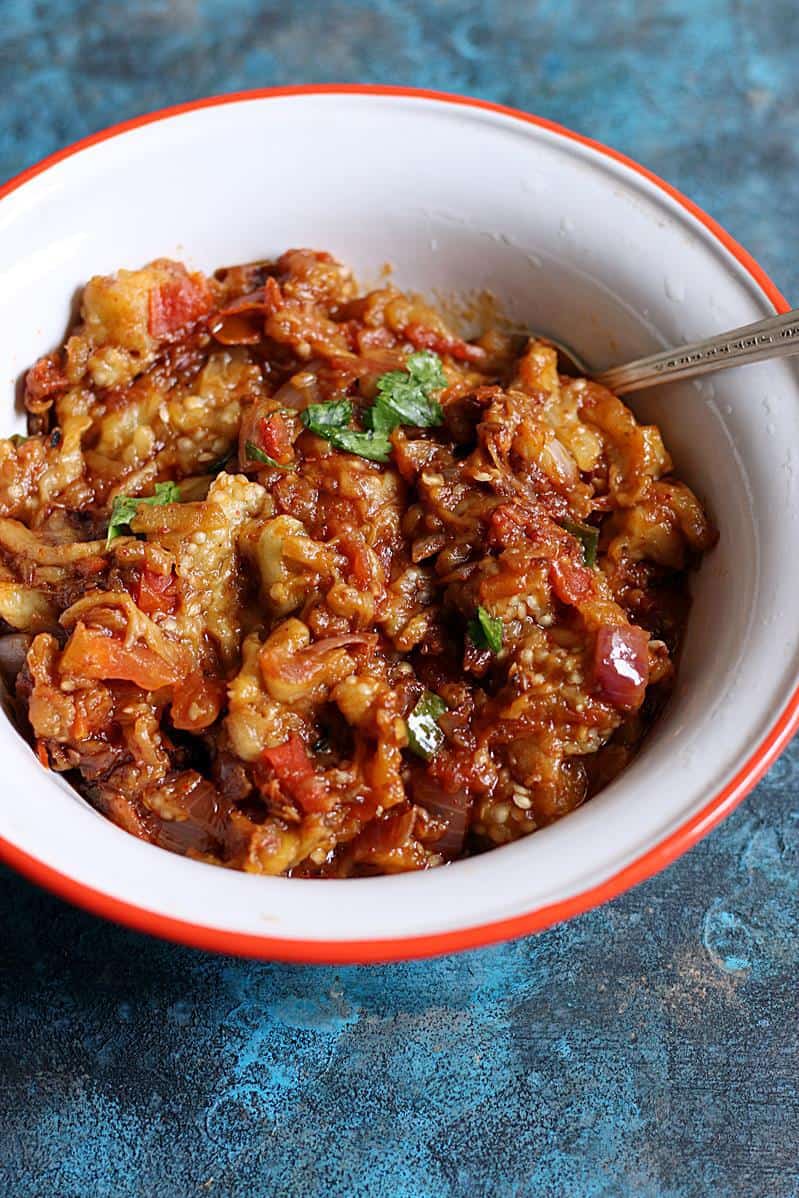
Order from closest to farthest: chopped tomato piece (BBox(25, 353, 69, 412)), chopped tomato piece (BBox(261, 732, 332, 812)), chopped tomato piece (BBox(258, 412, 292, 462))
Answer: chopped tomato piece (BBox(261, 732, 332, 812)), chopped tomato piece (BBox(258, 412, 292, 462)), chopped tomato piece (BBox(25, 353, 69, 412))

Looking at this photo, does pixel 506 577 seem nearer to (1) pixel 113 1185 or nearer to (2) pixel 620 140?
(1) pixel 113 1185

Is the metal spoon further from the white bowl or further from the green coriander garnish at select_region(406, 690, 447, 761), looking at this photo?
the green coriander garnish at select_region(406, 690, 447, 761)

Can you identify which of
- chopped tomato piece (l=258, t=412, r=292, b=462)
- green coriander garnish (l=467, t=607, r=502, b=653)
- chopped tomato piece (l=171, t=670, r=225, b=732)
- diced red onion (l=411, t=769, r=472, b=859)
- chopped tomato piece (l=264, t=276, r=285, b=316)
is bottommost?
chopped tomato piece (l=171, t=670, r=225, b=732)

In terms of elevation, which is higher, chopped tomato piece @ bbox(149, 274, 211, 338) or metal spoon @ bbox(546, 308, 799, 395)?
metal spoon @ bbox(546, 308, 799, 395)

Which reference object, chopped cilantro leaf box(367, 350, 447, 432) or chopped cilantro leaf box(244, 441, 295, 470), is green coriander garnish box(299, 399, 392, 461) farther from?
chopped cilantro leaf box(244, 441, 295, 470)

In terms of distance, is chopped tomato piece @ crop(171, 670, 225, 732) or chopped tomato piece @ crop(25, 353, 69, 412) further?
chopped tomato piece @ crop(25, 353, 69, 412)

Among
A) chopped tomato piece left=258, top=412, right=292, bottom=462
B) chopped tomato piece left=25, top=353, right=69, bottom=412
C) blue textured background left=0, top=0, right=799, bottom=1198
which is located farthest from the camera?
chopped tomato piece left=25, top=353, right=69, bottom=412

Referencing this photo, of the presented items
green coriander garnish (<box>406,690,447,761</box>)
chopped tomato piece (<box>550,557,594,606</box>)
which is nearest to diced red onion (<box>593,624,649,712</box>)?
chopped tomato piece (<box>550,557,594,606</box>)
